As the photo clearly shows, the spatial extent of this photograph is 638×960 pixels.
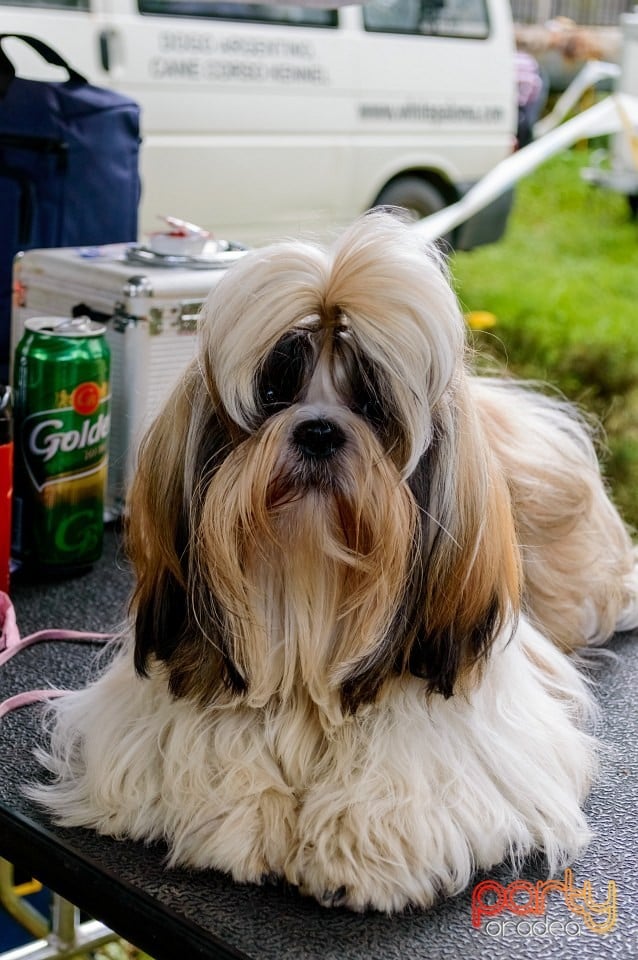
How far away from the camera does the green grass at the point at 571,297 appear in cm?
482

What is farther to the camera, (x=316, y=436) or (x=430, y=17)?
(x=430, y=17)

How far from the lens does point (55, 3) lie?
5.21 m

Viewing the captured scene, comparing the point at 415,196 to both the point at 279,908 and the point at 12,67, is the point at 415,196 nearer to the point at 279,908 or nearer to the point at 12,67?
the point at 12,67

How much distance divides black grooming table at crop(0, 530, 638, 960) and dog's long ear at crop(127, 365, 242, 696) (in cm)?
24

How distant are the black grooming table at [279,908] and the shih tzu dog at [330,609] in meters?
0.03

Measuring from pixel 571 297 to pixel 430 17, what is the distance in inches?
74.8

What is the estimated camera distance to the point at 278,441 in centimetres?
148

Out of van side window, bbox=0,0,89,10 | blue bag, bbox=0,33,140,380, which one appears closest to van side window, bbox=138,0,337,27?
van side window, bbox=0,0,89,10

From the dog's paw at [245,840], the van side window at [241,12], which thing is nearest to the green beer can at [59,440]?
the dog's paw at [245,840]

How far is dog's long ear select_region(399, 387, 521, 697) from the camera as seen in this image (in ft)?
5.05

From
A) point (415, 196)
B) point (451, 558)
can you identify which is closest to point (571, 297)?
point (415, 196)

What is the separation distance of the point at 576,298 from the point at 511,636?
5822 millimetres

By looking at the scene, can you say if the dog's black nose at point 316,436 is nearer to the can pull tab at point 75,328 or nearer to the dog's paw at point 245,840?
the dog's paw at point 245,840

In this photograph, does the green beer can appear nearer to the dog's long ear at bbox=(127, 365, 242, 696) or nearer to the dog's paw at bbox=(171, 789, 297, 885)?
the dog's long ear at bbox=(127, 365, 242, 696)
